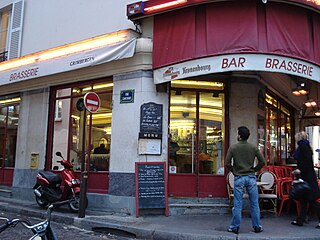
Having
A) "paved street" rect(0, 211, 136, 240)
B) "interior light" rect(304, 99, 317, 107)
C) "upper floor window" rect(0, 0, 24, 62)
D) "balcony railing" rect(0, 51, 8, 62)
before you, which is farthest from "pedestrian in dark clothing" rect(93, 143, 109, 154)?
"interior light" rect(304, 99, 317, 107)

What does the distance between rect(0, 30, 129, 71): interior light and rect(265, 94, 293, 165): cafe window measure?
4.67 m

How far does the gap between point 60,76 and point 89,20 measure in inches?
67.6

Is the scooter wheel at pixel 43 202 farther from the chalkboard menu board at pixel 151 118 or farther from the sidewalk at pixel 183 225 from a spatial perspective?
the chalkboard menu board at pixel 151 118

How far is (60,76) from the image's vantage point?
984 centimetres

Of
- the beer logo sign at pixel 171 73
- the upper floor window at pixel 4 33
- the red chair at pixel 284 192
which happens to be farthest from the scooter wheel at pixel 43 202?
the upper floor window at pixel 4 33

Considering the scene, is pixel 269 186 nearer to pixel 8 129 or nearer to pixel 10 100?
pixel 8 129

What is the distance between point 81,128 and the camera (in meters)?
9.59

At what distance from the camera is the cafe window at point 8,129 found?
11266mm

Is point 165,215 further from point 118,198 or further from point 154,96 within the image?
point 154,96

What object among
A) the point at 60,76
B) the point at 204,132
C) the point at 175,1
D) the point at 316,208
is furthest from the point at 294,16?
the point at 60,76

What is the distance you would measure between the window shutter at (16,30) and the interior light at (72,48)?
89 cm

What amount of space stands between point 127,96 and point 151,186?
218 cm

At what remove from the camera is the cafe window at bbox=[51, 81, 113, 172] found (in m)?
9.05

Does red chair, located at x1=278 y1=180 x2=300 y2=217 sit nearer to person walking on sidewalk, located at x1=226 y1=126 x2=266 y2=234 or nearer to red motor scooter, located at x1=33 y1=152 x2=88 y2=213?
person walking on sidewalk, located at x1=226 y1=126 x2=266 y2=234
